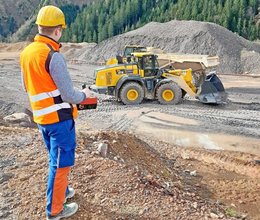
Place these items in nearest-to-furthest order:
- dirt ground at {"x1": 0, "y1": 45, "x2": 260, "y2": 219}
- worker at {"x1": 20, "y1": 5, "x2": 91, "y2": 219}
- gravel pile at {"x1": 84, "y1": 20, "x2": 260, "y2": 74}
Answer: worker at {"x1": 20, "y1": 5, "x2": 91, "y2": 219} → dirt ground at {"x1": 0, "y1": 45, "x2": 260, "y2": 219} → gravel pile at {"x1": 84, "y1": 20, "x2": 260, "y2": 74}

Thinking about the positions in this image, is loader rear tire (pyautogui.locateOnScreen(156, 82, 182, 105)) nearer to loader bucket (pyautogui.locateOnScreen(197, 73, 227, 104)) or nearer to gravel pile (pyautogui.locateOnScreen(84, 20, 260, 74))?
loader bucket (pyautogui.locateOnScreen(197, 73, 227, 104))

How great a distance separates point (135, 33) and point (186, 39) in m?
4.78

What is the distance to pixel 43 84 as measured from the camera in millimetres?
3287

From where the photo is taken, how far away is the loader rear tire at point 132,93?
1338cm

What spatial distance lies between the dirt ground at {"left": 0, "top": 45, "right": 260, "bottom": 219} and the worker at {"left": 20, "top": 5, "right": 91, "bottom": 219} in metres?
0.75

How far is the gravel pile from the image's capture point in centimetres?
2577

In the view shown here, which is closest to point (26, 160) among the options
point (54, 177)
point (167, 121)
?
point (54, 177)

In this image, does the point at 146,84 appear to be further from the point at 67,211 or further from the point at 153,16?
the point at 153,16

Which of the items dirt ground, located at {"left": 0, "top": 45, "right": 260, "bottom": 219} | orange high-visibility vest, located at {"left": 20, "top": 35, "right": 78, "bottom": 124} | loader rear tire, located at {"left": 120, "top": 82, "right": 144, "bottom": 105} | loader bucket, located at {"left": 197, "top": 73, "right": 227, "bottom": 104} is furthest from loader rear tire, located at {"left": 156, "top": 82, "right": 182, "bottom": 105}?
orange high-visibility vest, located at {"left": 20, "top": 35, "right": 78, "bottom": 124}

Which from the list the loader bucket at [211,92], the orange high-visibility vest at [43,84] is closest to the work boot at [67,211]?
the orange high-visibility vest at [43,84]

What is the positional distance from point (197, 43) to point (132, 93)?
16.0 metres

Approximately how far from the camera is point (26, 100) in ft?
46.3

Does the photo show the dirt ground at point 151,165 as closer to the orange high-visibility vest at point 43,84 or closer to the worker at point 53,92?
the worker at point 53,92

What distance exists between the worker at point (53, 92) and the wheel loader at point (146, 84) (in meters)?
9.96
